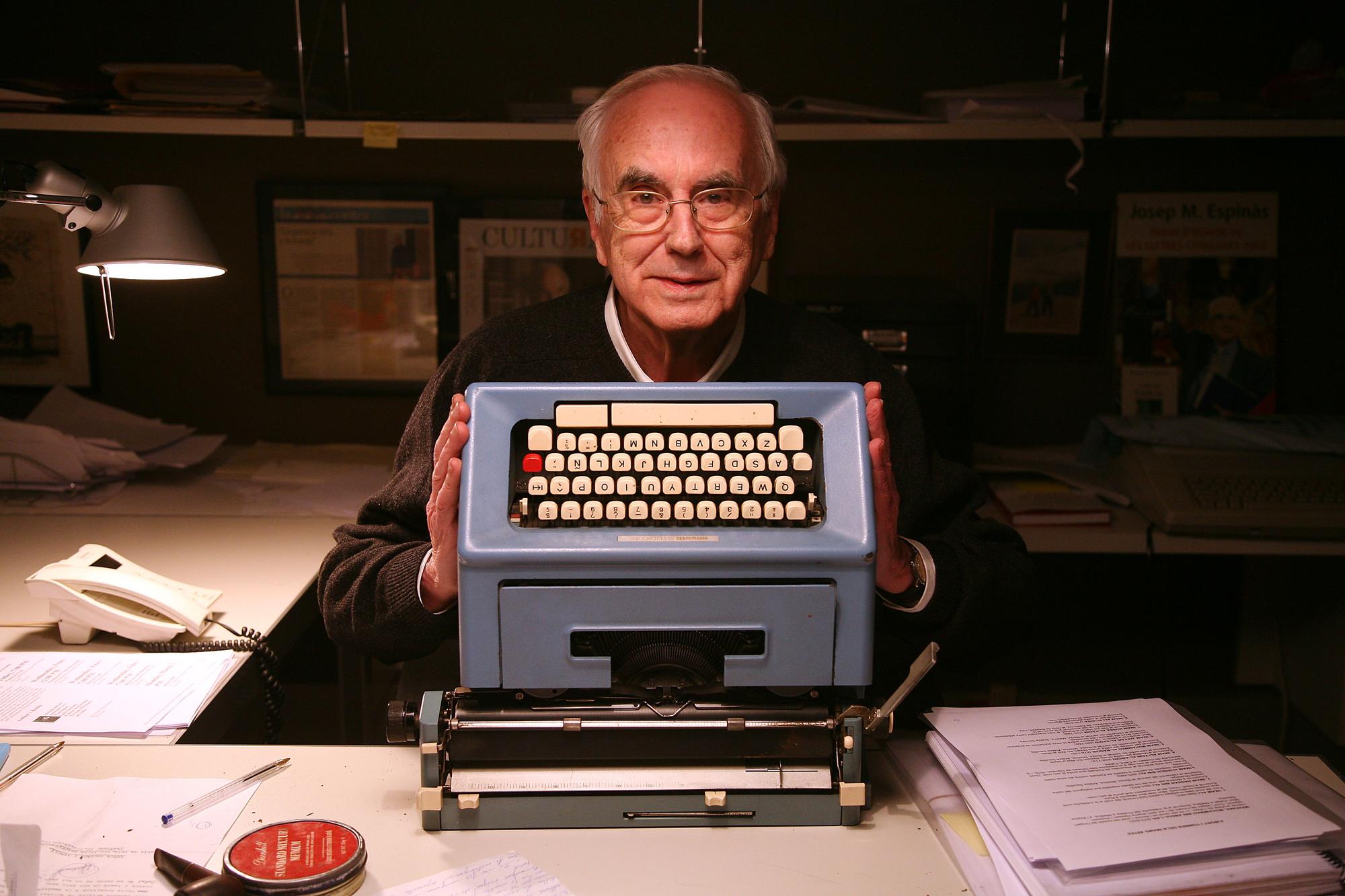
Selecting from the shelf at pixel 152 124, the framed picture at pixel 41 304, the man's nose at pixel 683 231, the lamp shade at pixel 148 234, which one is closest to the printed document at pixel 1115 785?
the man's nose at pixel 683 231

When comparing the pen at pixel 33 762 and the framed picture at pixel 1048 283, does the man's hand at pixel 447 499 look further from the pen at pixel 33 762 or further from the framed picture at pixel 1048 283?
the framed picture at pixel 1048 283

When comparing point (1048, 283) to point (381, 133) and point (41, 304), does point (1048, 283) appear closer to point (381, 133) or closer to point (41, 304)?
point (381, 133)

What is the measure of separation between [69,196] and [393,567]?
0.68 meters

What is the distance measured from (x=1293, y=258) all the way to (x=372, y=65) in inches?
85.0

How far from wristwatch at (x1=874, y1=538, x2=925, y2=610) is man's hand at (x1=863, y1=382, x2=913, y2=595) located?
0.07 ft

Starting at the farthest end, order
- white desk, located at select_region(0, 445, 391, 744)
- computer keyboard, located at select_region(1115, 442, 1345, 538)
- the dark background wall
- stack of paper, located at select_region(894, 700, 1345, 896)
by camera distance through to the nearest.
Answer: the dark background wall → computer keyboard, located at select_region(1115, 442, 1345, 538) → white desk, located at select_region(0, 445, 391, 744) → stack of paper, located at select_region(894, 700, 1345, 896)

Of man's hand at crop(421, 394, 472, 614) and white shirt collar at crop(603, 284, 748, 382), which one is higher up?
white shirt collar at crop(603, 284, 748, 382)

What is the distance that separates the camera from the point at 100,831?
925 mm

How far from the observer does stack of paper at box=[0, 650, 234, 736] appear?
113 cm

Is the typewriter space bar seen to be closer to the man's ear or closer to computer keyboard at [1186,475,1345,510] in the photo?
the man's ear

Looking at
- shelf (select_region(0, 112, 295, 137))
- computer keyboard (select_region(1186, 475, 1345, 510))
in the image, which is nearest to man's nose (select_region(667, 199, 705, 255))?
shelf (select_region(0, 112, 295, 137))

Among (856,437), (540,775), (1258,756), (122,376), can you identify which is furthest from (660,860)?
(122,376)

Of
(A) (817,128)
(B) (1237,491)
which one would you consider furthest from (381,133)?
(B) (1237,491)

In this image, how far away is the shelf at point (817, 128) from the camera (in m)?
1.97
